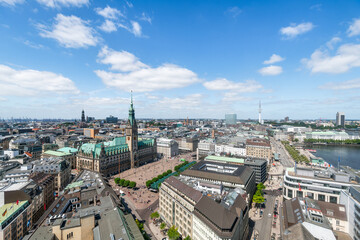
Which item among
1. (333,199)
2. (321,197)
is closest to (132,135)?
(321,197)

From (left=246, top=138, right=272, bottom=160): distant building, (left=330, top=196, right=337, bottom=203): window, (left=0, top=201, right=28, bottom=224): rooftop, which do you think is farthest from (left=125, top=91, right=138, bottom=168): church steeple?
(left=330, top=196, right=337, bottom=203): window

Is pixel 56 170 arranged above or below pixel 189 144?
above

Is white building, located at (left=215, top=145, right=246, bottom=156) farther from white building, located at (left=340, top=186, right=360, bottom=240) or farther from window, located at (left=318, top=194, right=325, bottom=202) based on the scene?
white building, located at (left=340, top=186, right=360, bottom=240)

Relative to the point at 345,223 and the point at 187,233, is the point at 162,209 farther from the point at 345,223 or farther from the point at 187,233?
the point at 345,223

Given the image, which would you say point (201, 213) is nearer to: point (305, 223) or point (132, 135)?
point (305, 223)

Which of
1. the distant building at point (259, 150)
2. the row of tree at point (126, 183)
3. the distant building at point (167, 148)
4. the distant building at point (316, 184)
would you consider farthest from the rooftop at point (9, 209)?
the distant building at point (259, 150)

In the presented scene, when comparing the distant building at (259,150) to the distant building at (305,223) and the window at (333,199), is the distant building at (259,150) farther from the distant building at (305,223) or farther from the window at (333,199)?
the distant building at (305,223)

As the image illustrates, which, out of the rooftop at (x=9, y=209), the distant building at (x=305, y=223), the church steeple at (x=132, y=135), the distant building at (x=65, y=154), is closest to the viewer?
the rooftop at (x=9, y=209)

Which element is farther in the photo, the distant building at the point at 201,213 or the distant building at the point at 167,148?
the distant building at the point at 167,148

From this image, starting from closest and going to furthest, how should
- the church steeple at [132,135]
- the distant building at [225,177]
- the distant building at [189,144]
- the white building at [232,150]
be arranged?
1. the distant building at [225,177]
2. the church steeple at [132,135]
3. the white building at [232,150]
4. the distant building at [189,144]

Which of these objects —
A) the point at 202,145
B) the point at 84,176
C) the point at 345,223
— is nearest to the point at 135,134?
the point at 84,176
